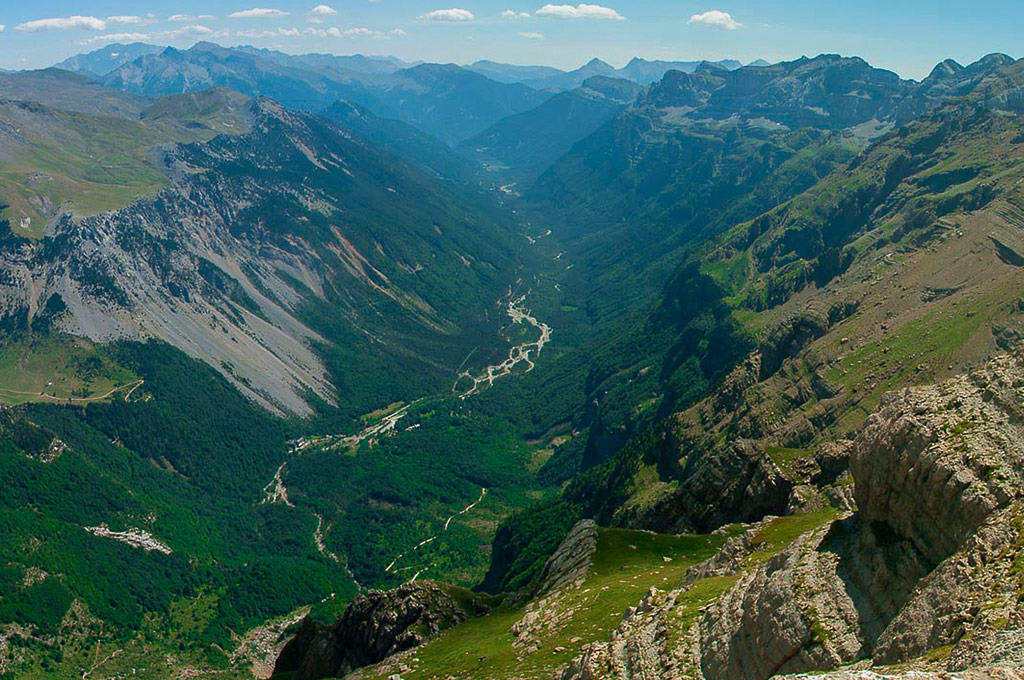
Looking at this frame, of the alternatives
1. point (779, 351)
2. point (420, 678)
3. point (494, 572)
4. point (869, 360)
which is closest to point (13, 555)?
point (494, 572)

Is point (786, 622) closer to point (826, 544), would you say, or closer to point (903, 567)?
point (903, 567)

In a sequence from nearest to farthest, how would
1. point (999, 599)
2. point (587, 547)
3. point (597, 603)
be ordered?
point (999, 599)
point (597, 603)
point (587, 547)

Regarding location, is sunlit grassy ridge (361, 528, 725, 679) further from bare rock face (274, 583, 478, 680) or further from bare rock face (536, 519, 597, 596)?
bare rock face (274, 583, 478, 680)

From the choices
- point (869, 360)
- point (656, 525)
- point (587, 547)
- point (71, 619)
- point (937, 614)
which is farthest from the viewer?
point (71, 619)

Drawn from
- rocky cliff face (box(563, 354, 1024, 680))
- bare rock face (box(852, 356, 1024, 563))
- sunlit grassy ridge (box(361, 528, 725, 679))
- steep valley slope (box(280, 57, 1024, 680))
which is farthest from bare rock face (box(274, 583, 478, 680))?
bare rock face (box(852, 356, 1024, 563))

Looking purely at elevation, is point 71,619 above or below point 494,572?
below

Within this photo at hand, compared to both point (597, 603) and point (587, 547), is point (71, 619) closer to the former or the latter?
point (587, 547)

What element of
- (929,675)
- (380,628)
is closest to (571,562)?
(380,628)

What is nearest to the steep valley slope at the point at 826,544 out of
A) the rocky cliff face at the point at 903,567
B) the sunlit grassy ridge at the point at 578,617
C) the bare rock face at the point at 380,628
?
the rocky cliff face at the point at 903,567
